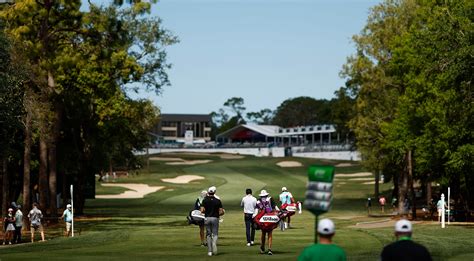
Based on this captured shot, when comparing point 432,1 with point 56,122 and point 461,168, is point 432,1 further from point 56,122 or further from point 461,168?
point 56,122

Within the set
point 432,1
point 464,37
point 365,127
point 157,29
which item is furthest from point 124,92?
point 464,37

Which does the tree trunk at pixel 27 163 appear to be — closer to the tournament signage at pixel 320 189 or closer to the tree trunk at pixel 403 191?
the tree trunk at pixel 403 191

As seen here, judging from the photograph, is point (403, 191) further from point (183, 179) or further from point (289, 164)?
point (289, 164)

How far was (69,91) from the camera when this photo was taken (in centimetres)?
5491

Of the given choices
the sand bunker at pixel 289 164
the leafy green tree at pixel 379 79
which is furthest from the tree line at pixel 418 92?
the sand bunker at pixel 289 164

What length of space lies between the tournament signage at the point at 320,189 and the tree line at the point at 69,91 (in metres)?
25.0

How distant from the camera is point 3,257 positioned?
28281 mm

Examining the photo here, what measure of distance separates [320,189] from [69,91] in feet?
142

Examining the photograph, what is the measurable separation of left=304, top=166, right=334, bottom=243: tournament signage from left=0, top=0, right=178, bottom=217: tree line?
82.0 feet

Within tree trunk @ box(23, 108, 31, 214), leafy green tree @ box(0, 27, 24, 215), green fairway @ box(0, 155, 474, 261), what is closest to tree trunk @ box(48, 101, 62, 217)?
green fairway @ box(0, 155, 474, 261)

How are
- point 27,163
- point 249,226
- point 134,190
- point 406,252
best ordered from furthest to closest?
point 134,190, point 27,163, point 249,226, point 406,252

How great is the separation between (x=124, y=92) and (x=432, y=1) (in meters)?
20.9

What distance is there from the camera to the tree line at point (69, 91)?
4244 cm

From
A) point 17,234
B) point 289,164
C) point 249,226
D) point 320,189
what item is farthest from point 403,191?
point 289,164
